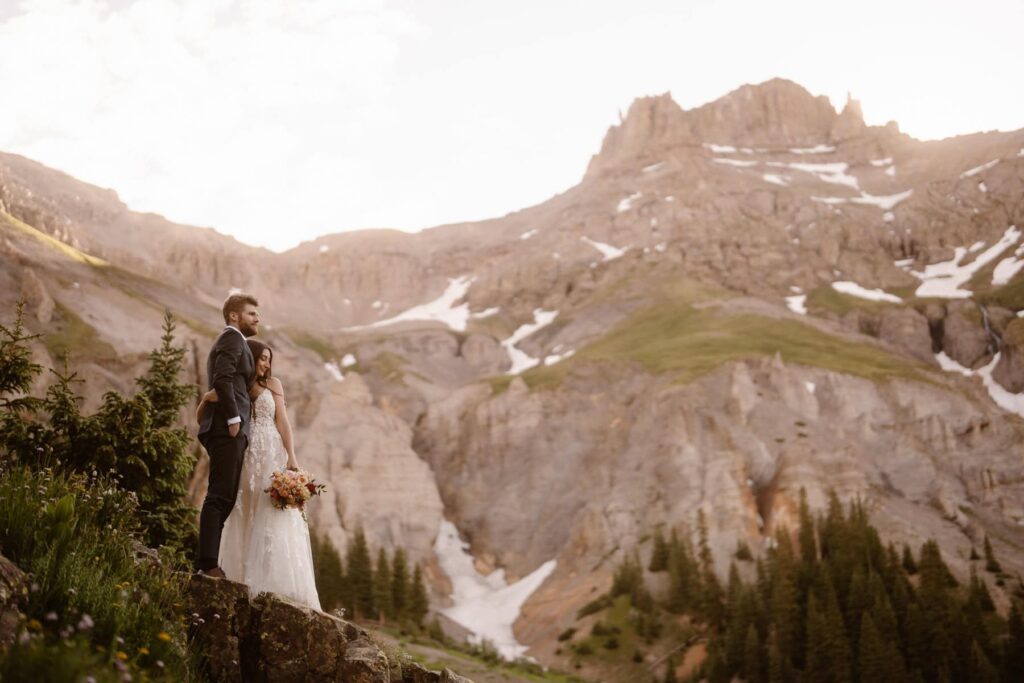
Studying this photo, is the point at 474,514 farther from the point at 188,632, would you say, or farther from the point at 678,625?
the point at 188,632

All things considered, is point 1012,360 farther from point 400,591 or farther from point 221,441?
point 221,441

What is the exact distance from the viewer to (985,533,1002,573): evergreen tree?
2938 inches

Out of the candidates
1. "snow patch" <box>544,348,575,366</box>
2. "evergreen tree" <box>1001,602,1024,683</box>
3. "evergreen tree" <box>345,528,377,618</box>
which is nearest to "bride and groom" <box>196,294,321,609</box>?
"evergreen tree" <box>1001,602,1024,683</box>

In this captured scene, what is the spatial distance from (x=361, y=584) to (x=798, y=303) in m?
121

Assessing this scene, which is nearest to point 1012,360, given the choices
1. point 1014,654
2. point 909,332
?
point 909,332

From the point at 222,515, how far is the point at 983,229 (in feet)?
678

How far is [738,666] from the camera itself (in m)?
60.4

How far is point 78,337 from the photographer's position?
91188 millimetres

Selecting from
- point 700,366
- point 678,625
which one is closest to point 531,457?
point 700,366

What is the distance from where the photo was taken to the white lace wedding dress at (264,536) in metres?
11.6

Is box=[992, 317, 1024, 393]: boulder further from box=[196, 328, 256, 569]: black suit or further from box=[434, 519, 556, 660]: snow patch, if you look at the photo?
box=[196, 328, 256, 569]: black suit

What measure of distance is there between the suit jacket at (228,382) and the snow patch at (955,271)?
175 m

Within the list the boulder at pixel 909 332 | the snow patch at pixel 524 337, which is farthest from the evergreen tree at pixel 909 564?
the snow patch at pixel 524 337

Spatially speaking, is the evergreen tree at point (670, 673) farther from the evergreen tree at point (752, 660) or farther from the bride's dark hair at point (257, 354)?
the bride's dark hair at point (257, 354)
